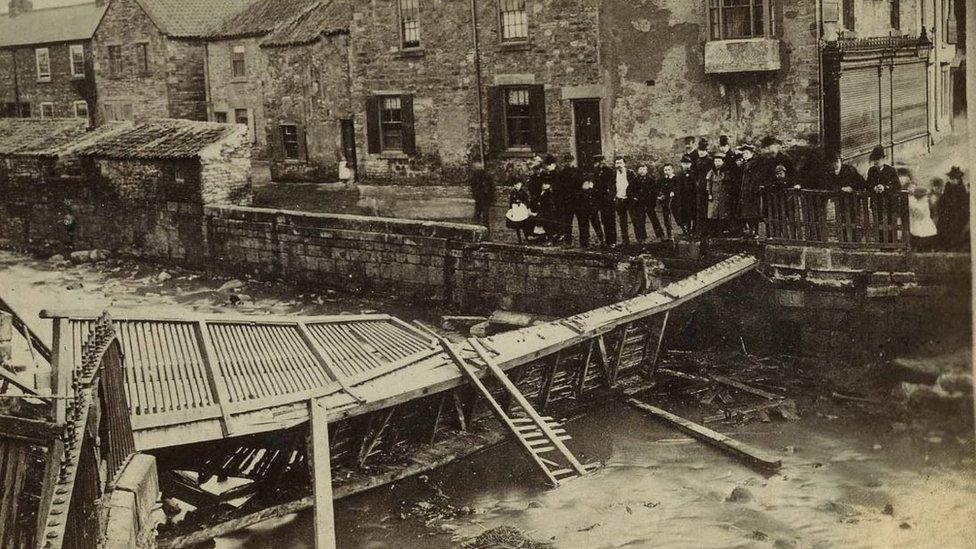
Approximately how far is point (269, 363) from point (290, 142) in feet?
66.7

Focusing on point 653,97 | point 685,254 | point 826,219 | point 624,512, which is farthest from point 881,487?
point 653,97

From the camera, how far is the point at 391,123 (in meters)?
20.6

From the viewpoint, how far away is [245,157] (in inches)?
776

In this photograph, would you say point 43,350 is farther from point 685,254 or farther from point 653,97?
point 653,97

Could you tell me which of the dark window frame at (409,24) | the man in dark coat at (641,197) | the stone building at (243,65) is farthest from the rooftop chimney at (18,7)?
the man in dark coat at (641,197)

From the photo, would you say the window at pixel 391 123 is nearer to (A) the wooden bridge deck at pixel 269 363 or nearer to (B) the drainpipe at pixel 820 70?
(B) the drainpipe at pixel 820 70

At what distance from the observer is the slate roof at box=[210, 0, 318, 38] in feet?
95.1

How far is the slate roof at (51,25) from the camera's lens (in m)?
20.9

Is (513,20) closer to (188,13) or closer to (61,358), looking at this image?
(61,358)

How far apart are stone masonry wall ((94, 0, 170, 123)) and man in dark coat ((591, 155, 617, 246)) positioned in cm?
2024

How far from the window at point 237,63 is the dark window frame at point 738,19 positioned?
19.1 meters

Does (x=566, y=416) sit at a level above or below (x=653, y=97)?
below

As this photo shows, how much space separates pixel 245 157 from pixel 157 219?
231 cm

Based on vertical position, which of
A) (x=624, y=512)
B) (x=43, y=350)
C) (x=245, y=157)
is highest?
(x=245, y=157)
